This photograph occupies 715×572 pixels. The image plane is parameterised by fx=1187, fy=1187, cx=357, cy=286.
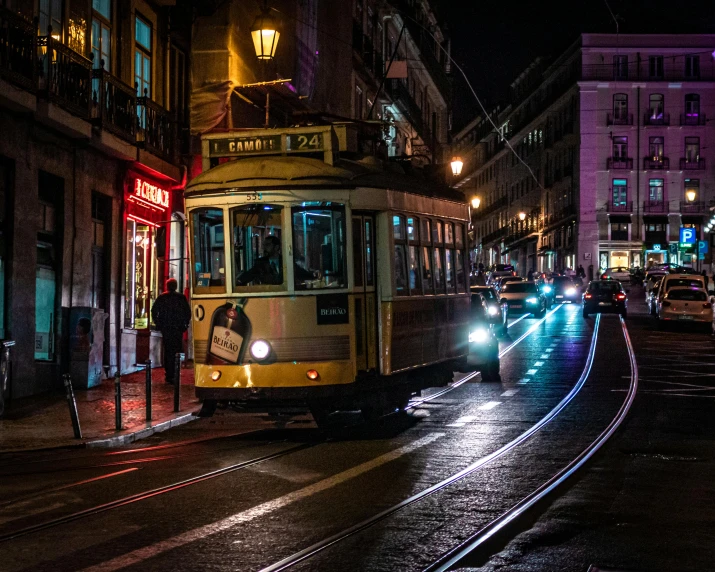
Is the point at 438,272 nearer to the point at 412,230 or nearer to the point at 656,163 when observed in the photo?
the point at 412,230

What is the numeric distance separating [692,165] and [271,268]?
76111 millimetres

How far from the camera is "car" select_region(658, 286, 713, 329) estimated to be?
3728 centimetres

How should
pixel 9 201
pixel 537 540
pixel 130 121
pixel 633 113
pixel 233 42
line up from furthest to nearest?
pixel 633 113, pixel 233 42, pixel 130 121, pixel 9 201, pixel 537 540

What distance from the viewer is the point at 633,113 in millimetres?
84688

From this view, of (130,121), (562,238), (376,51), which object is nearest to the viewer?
(130,121)

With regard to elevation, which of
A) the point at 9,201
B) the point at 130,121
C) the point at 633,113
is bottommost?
the point at 9,201

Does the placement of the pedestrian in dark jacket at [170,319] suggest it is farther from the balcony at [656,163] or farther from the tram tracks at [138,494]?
the balcony at [656,163]

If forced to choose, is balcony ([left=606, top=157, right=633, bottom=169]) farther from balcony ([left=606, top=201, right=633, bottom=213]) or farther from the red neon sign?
the red neon sign

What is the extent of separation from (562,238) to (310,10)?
201 feet

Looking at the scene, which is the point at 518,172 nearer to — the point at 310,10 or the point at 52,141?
the point at 310,10

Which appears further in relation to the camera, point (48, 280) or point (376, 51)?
point (376, 51)

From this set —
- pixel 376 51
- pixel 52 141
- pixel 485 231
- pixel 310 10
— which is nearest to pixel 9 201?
pixel 52 141

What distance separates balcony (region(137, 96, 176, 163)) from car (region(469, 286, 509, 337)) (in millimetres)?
9093

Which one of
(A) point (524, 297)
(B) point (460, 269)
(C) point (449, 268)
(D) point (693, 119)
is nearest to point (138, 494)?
(C) point (449, 268)
